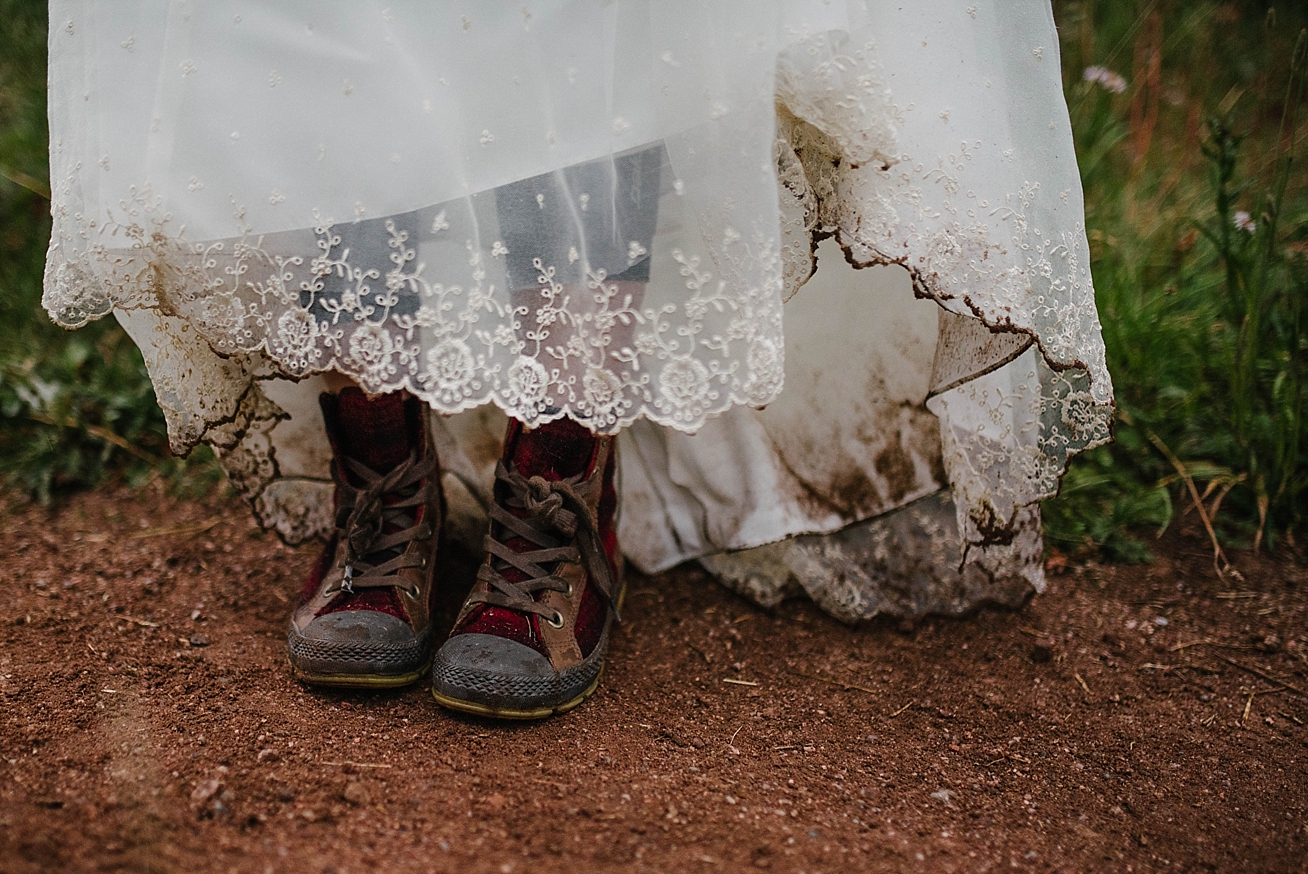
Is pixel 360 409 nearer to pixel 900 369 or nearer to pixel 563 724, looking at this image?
pixel 563 724

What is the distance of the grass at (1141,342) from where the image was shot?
161 cm

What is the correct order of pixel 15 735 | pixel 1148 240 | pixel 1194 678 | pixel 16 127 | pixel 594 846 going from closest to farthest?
pixel 594 846 < pixel 15 735 < pixel 1194 678 < pixel 1148 240 < pixel 16 127

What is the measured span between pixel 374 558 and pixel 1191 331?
176 cm

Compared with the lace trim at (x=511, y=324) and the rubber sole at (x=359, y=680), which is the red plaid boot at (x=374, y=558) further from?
the lace trim at (x=511, y=324)

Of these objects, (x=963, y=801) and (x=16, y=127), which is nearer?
(x=963, y=801)

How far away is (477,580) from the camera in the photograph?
1201 mm

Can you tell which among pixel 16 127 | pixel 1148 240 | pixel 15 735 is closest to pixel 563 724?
pixel 15 735

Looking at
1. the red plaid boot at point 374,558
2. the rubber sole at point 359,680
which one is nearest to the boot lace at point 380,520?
the red plaid boot at point 374,558

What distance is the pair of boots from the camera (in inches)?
43.3

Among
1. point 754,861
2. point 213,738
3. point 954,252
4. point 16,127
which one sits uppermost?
point 16,127

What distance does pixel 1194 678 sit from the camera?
1325mm

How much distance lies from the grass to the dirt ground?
164mm

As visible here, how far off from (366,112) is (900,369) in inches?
34.1
